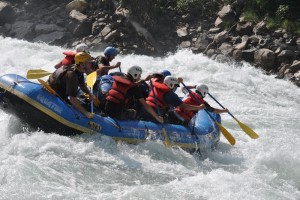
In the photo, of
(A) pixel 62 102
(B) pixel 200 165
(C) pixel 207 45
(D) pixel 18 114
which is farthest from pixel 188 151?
(C) pixel 207 45

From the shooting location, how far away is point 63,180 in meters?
6.23

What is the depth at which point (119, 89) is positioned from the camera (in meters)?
7.59

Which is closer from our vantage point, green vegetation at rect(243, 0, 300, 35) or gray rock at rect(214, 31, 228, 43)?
green vegetation at rect(243, 0, 300, 35)

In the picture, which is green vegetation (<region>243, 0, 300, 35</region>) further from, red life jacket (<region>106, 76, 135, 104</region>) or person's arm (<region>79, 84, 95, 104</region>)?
person's arm (<region>79, 84, 95, 104</region>)

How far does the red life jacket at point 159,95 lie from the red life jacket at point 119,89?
595mm

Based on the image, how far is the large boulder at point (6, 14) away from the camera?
19688mm

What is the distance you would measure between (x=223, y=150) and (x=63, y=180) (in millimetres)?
3649

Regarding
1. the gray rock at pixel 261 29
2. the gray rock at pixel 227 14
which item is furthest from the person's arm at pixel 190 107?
the gray rock at pixel 227 14

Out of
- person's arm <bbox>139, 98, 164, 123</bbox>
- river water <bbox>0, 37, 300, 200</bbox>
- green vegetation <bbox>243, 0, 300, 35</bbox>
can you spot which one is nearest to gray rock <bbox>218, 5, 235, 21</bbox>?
green vegetation <bbox>243, 0, 300, 35</bbox>

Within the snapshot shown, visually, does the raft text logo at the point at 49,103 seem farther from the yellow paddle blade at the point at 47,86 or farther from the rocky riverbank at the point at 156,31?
the rocky riverbank at the point at 156,31

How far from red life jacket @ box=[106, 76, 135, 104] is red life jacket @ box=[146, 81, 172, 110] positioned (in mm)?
595

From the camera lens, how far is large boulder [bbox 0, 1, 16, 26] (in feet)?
64.6

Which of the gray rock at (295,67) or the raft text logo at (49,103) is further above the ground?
the raft text logo at (49,103)

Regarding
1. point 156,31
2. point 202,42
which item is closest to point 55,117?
point 202,42
